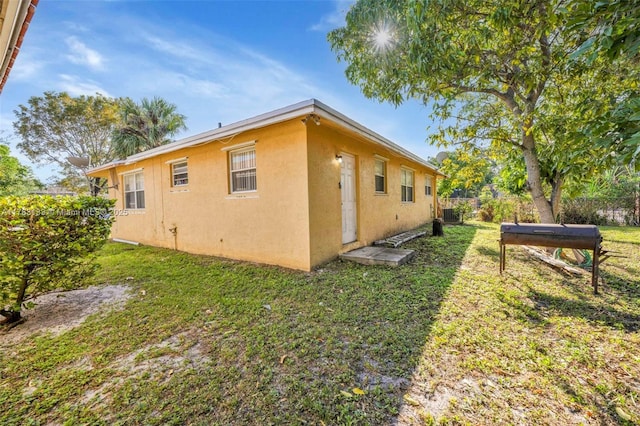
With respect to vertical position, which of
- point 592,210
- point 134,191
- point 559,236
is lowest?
point 559,236

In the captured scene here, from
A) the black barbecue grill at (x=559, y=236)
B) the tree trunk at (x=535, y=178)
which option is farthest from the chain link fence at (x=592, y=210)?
the black barbecue grill at (x=559, y=236)

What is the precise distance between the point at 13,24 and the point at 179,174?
19.0 feet

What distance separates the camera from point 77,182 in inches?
846

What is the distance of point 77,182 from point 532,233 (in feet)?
97.7

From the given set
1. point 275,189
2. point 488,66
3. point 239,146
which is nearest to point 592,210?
point 488,66

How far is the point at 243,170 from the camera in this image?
627cm

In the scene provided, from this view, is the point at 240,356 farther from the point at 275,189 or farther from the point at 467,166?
the point at 467,166

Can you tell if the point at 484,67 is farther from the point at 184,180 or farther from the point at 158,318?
the point at 184,180

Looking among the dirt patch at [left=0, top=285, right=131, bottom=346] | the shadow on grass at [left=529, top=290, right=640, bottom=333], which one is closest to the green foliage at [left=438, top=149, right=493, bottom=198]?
the shadow on grass at [left=529, top=290, right=640, bottom=333]

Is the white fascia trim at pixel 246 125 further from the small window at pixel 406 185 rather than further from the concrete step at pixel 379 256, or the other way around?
the small window at pixel 406 185

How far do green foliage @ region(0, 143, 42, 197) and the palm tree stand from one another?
641 centimetres

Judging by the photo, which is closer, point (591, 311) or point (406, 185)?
point (591, 311)

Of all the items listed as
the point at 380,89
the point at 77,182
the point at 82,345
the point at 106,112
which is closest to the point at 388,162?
the point at 380,89

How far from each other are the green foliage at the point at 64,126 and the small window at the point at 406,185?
772 inches
